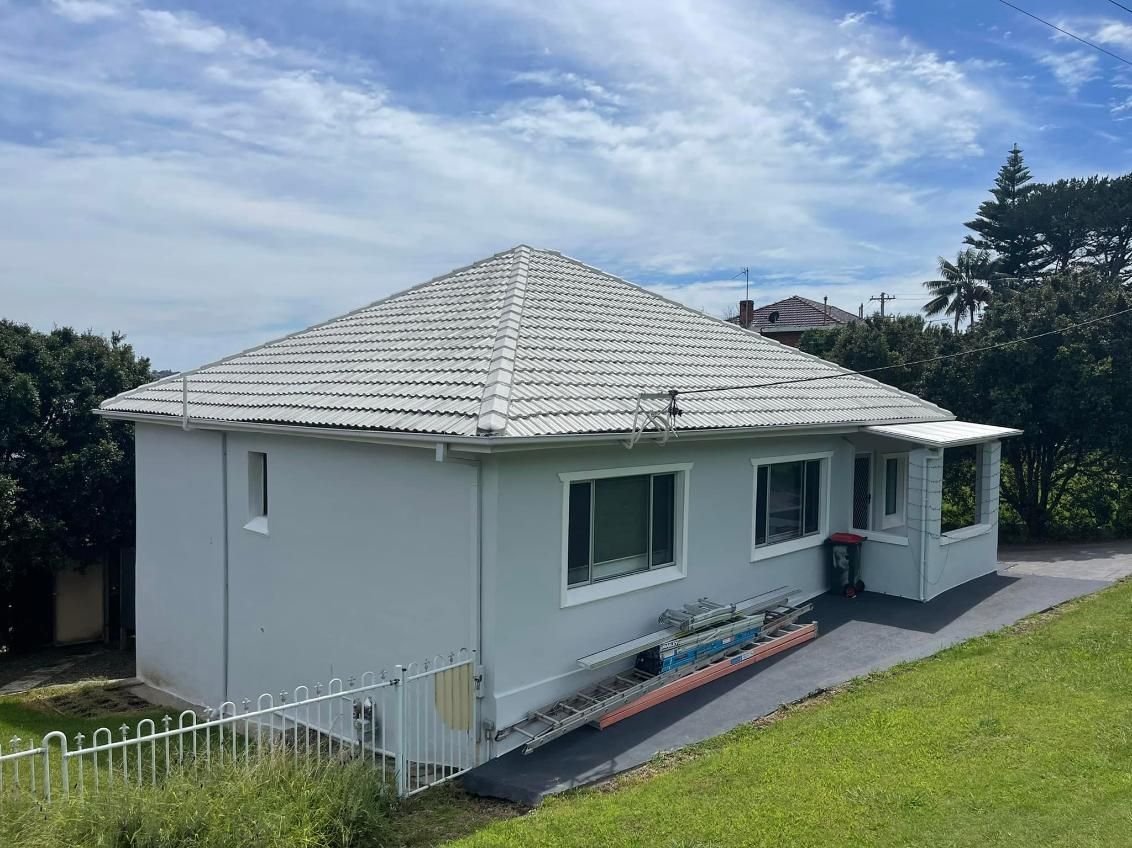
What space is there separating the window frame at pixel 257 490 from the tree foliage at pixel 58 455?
772 centimetres

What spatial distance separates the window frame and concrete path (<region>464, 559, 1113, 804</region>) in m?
5.11

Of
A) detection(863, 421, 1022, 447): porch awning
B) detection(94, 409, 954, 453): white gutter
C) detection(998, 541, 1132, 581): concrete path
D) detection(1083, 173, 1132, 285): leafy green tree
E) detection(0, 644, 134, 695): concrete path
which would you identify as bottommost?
detection(0, 644, 134, 695): concrete path

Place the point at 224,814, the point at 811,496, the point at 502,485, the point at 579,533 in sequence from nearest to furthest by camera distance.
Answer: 1. the point at 224,814
2. the point at 502,485
3. the point at 579,533
4. the point at 811,496

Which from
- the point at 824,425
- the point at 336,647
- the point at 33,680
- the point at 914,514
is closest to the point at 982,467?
the point at 914,514

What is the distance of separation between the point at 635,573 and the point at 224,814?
216 inches

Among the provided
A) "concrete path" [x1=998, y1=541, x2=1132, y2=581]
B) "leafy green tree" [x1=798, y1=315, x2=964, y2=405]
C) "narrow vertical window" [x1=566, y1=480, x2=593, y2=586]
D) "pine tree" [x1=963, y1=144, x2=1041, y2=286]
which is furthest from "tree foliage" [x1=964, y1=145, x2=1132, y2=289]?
"narrow vertical window" [x1=566, y1=480, x2=593, y2=586]

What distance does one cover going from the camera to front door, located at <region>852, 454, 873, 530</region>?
51.2 feet

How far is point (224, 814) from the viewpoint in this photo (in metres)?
5.60

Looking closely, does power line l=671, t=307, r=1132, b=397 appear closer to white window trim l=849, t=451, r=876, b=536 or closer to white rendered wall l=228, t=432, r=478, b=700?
white window trim l=849, t=451, r=876, b=536

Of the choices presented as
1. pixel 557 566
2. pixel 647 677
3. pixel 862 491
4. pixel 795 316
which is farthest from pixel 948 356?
pixel 795 316

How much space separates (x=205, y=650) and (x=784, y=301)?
4922cm

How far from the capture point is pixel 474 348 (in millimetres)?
10492

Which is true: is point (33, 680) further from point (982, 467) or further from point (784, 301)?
point (784, 301)

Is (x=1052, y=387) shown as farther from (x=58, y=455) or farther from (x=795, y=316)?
(x=795, y=316)
